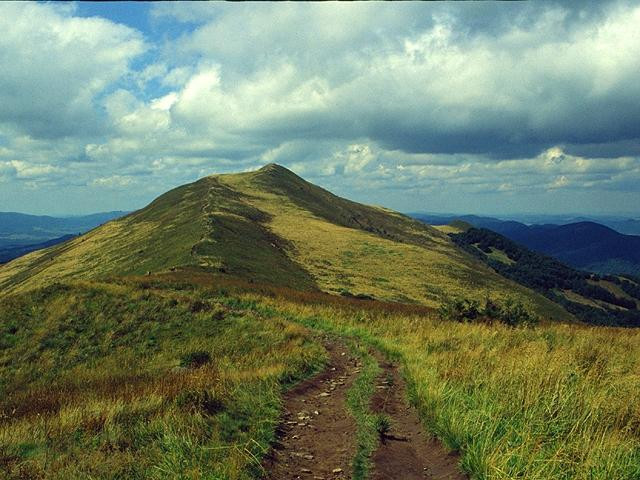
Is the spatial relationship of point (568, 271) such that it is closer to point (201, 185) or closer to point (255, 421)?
point (201, 185)

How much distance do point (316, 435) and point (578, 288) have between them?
17313 centimetres

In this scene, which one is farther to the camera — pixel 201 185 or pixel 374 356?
pixel 201 185

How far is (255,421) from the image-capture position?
8508 mm

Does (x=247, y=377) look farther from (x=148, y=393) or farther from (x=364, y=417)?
(x=364, y=417)

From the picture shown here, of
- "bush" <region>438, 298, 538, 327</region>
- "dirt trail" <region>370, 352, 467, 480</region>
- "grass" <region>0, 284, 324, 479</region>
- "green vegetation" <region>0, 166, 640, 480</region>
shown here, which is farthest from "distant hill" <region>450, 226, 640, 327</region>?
"dirt trail" <region>370, 352, 467, 480</region>

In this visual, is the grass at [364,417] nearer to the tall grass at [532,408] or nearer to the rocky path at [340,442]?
the rocky path at [340,442]

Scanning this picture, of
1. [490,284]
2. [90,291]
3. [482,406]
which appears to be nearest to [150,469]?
[482,406]

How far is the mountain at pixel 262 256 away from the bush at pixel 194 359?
2385cm

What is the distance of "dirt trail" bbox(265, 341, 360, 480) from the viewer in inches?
276

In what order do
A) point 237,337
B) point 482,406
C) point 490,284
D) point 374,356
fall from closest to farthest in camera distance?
1. point 482,406
2. point 374,356
3. point 237,337
4. point 490,284

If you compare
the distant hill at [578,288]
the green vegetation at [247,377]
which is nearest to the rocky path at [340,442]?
the green vegetation at [247,377]

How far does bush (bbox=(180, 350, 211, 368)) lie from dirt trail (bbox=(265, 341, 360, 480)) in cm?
660

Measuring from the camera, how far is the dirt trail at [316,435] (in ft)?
23.0

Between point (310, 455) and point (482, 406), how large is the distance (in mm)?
3041
